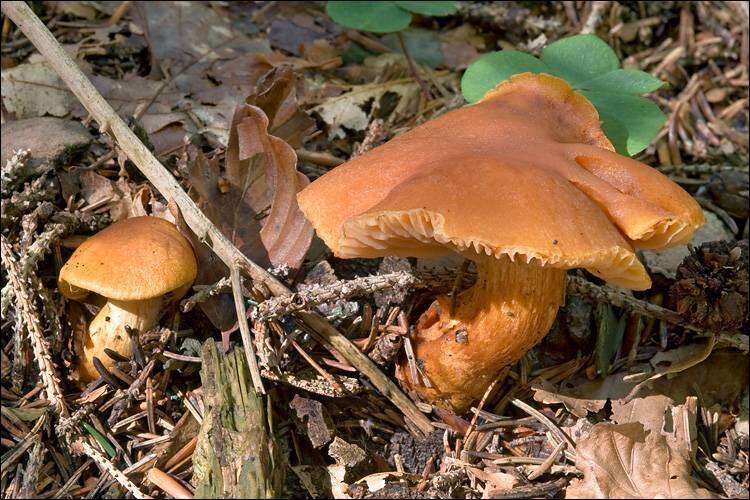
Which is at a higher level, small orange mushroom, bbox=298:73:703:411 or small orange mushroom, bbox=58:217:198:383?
small orange mushroom, bbox=298:73:703:411

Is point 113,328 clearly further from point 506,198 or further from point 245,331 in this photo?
point 506,198

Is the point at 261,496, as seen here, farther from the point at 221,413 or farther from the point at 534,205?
the point at 534,205

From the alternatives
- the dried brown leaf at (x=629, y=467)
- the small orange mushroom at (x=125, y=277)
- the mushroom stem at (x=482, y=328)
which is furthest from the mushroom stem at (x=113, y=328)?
the dried brown leaf at (x=629, y=467)

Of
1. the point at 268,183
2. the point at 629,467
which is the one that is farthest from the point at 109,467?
the point at 629,467

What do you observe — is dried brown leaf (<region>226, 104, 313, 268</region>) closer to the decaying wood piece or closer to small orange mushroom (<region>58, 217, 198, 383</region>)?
small orange mushroom (<region>58, 217, 198, 383</region>)

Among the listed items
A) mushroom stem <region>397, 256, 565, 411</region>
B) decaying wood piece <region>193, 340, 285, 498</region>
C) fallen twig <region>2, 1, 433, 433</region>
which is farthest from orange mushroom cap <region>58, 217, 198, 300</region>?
mushroom stem <region>397, 256, 565, 411</region>

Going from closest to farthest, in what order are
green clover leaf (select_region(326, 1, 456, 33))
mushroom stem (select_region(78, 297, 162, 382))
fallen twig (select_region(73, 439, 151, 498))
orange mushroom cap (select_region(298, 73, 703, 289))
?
orange mushroom cap (select_region(298, 73, 703, 289)) → fallen twig (select_region(73, 439, 151, 498)) → mushroom stem (select_region(78, 297, 162, 382)) → green clover leaf (select_region(326, 1, 456, 33))

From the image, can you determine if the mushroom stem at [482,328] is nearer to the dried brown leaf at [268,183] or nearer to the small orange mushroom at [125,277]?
the dried brown leaf at [268,183]

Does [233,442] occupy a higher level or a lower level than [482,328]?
lower
